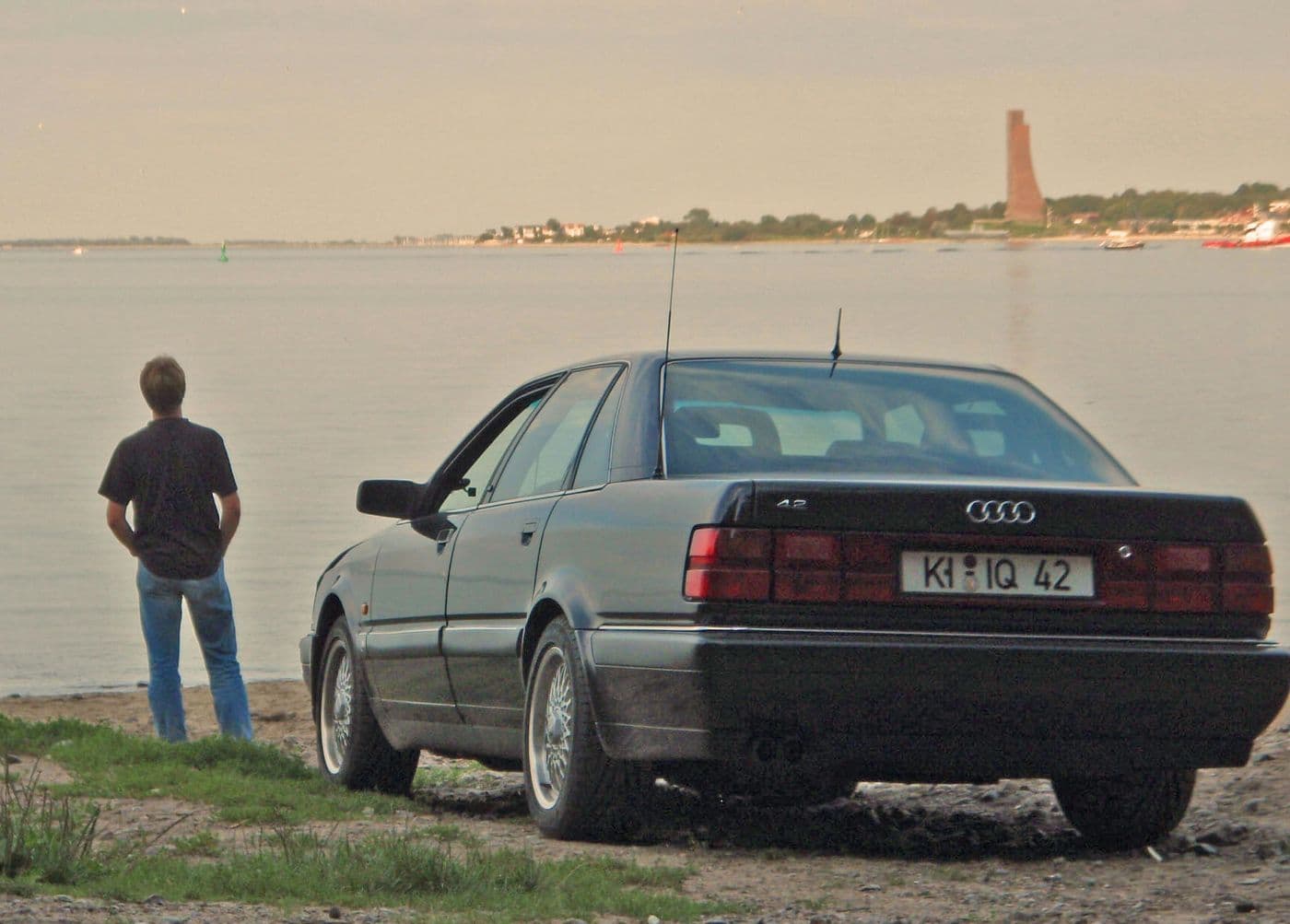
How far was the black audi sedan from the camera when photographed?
627 cm

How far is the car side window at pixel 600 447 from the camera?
7199mm

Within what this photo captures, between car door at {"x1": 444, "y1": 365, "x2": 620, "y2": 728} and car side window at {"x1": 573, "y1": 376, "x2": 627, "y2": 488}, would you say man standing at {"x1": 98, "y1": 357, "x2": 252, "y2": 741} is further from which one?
car side window at {"x1": 573, "y1": 376, "x2": 627, "y2": 488}

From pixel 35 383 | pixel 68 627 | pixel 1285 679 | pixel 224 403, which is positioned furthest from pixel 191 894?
pixel 35 383

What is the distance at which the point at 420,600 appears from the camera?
831 centimetres

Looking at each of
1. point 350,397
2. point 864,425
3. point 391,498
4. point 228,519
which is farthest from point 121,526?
point 350,397

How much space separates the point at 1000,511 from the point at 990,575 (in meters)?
0.18

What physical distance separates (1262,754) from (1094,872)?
2.83 meters

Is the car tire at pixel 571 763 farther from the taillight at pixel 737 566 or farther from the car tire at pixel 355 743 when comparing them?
the car tire at pixel 355 743

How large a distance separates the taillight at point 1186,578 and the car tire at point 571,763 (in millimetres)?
1507

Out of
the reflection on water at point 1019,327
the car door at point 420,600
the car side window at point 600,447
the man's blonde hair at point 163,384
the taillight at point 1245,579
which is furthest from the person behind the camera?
the reflection on water at point 1019,327

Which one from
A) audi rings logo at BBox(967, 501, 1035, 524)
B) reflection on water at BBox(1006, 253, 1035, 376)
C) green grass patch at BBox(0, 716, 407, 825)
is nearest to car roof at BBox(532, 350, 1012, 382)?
audi rings logo at BBox(967, 501, 1035, 524)

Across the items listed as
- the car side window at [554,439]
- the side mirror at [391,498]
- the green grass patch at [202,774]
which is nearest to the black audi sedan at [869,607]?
the car side window at [554,439]

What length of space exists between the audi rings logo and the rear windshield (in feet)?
1.69

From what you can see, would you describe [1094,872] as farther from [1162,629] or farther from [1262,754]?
[1262,754]
